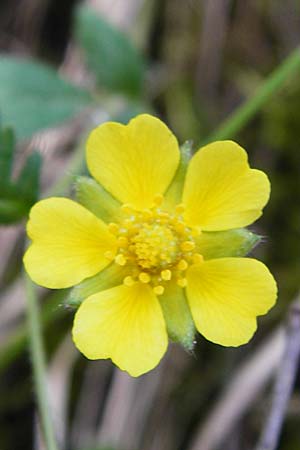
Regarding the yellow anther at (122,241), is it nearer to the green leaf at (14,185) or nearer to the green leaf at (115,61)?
the green leaf at (14,185)

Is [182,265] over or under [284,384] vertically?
over

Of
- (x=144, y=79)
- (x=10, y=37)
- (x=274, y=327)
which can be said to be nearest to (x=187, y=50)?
(x=144, y=79)

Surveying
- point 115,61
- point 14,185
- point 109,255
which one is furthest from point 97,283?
point 115,61

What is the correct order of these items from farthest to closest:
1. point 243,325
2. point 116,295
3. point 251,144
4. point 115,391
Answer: point 251,144, point 115,391, point 116,295, point 243,325

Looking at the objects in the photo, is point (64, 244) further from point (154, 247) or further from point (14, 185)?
point (14, 185)

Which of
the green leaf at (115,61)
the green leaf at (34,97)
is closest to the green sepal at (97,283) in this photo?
the green leaf at (34,97)

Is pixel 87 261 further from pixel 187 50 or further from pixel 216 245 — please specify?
pixel 187 50

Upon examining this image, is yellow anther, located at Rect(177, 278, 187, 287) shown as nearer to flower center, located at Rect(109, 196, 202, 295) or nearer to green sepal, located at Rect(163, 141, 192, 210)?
flower center, located at Rect(109, 196, 202, 295)
